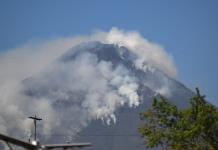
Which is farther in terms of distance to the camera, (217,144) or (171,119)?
(171,119)

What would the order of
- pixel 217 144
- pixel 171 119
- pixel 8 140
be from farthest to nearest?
pixel 171 119, pixel 217 144, pixel 8 140

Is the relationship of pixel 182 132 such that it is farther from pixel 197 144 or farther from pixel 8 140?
pixel 8 140

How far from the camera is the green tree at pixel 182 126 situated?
7869cm

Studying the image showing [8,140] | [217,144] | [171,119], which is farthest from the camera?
[171,119]

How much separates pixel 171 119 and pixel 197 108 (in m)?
4.64

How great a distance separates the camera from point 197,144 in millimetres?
79250

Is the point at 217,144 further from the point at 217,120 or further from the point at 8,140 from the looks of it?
the point at 8,140

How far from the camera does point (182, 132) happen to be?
79.5 metres

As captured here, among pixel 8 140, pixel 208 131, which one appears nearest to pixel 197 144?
pixel 208 131

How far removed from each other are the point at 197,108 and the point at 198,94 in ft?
6.38

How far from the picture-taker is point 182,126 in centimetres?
8106

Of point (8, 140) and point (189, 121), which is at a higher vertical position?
point (189, 121)

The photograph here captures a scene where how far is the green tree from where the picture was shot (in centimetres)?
7869

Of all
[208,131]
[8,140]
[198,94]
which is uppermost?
[198,94]
